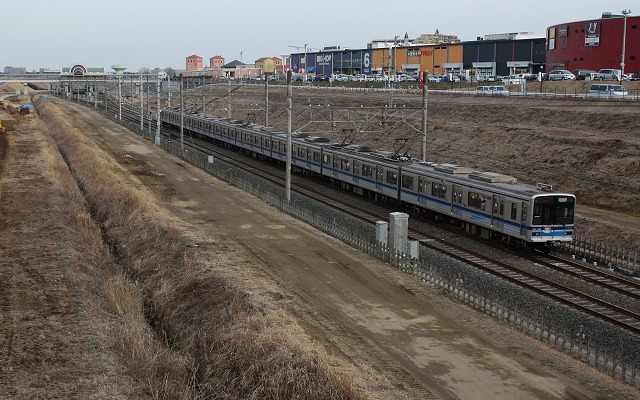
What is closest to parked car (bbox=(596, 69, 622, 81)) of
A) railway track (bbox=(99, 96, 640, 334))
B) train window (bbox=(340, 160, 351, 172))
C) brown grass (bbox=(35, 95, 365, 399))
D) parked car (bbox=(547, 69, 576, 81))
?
parked car (bbox=(547, 69, 576, 81))

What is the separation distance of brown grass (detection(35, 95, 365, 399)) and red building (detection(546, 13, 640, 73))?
68.1 meters

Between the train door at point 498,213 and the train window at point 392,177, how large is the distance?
360 inches

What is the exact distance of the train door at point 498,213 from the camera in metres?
30.5

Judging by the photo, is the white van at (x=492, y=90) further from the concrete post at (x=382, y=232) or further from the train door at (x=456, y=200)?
the concrete post at (x=382, y=232)

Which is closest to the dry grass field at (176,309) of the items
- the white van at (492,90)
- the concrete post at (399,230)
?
the concrete post at (399,230)

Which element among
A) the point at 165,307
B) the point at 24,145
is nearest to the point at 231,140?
the point at 24,145

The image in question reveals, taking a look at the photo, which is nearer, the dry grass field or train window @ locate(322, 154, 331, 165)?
the dry grass field

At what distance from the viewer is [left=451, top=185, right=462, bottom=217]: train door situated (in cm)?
3359

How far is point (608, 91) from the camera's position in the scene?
6097 centimetres

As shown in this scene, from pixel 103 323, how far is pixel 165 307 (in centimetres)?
273

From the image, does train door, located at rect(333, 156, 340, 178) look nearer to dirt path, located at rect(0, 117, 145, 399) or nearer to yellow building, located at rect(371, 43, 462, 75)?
dirt path, located at rect(0, 117, 145, 399)

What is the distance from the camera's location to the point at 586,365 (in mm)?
17406

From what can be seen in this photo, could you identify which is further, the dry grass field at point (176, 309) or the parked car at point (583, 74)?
the parked car at point (583, 74)

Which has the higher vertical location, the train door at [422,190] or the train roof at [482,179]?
the train roof at [482,179]
